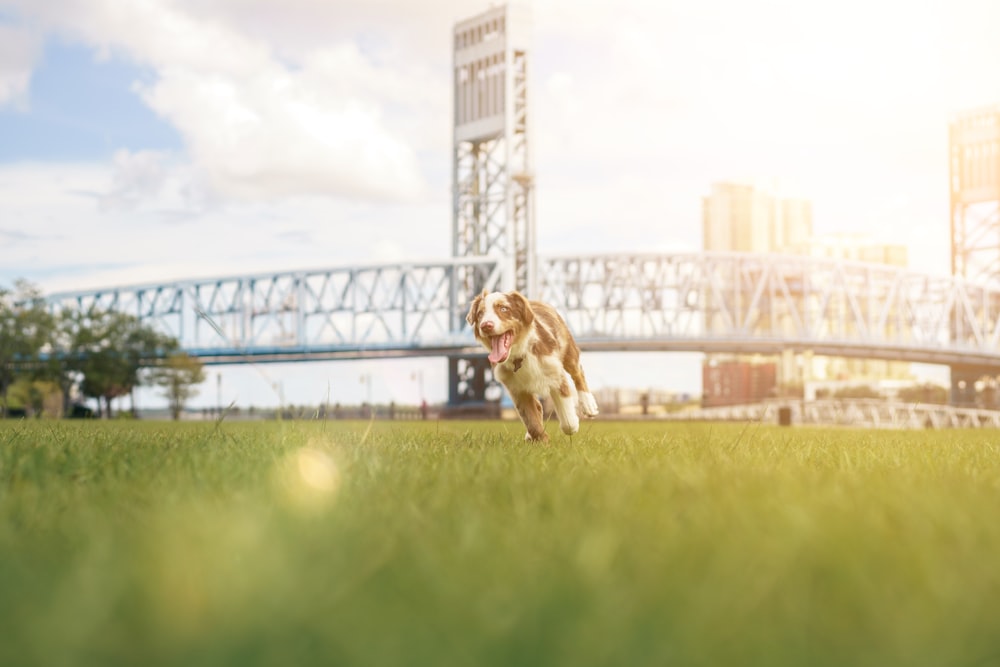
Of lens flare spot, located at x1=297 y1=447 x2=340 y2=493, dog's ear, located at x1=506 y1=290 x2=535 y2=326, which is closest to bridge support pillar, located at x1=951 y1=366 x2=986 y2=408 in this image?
dog's ear, located at x1=506 y1=290 x2=535 y2=326

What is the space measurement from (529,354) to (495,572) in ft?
17.9

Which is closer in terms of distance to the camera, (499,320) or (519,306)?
(499,320)

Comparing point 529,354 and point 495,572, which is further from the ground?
point 529,354

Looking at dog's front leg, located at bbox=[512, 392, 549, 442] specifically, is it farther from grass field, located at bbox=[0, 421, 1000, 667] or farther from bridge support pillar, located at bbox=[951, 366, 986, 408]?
bridge support pillar, located at bbox=[951, 366, 986, 408]

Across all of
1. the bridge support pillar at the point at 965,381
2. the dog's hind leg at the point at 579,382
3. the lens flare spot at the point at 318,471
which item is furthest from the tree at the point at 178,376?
the bridge support pillar at the point at 965,381

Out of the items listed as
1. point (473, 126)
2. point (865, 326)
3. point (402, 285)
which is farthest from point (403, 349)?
point (865, 326)

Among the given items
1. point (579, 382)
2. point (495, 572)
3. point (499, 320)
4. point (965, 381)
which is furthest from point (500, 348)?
point (965, 381)

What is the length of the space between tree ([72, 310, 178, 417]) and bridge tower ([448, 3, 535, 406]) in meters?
24.9

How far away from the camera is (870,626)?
2.01 meters

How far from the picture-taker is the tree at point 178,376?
85.5 meters

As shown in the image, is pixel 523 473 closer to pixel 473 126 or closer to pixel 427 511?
pixel 427 511

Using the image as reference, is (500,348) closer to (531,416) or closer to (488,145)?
(531,416)

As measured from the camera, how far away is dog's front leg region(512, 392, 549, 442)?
26.6 ft

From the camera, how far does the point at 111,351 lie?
7625 cm
